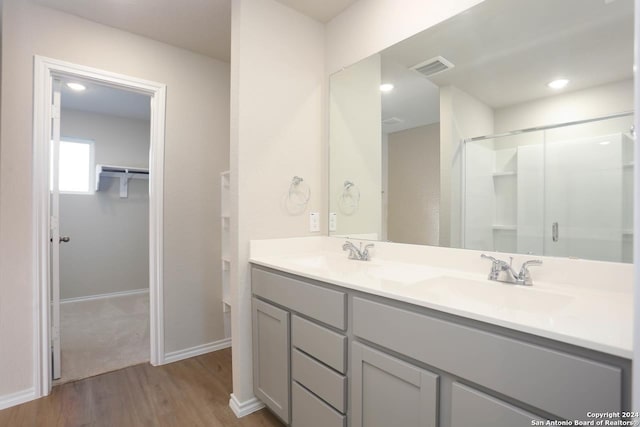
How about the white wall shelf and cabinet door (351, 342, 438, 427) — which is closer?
cabinet door (351, 342, 438, 427)

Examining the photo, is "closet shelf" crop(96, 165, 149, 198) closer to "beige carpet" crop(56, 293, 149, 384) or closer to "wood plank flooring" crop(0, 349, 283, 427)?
"beige carpet" crop(56, 293, 149, 384)

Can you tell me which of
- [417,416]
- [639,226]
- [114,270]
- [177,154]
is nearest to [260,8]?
[177,154]

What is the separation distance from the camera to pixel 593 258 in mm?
1089

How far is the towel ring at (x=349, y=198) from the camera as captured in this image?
2035 millimetres

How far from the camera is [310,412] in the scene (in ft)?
4.55

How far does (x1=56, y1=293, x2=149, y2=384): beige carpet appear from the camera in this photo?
2.33 m

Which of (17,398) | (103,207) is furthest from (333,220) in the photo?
(103,207)

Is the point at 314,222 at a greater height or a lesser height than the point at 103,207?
lesser

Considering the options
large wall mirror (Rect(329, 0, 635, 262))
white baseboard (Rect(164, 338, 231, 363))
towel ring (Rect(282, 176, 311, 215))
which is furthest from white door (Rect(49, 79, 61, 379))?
large wall mirror (Rect(329, 0, 635, 262))

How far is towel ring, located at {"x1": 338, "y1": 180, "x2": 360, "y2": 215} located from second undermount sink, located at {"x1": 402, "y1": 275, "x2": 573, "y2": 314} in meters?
0.82

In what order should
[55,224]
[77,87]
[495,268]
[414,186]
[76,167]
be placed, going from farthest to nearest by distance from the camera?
[76,167] < [77,87] < [55,224] < [414,186] < [495,268]

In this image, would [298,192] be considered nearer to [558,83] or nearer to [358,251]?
[358,251]

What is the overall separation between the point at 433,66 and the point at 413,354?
4.55 ft

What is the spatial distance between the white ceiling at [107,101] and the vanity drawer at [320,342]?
2.90m
